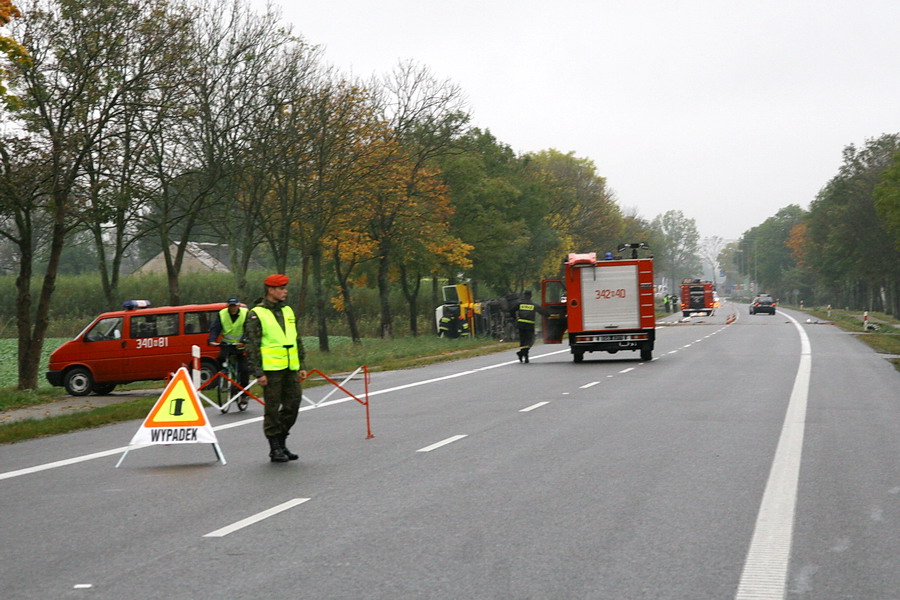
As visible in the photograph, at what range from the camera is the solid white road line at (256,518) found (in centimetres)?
784

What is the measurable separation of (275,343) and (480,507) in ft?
11.9

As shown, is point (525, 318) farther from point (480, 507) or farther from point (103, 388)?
point (480, 507)

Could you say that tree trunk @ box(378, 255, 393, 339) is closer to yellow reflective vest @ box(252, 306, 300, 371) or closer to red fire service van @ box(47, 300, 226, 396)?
red fire service van @ box(47, 300, 226, 396)

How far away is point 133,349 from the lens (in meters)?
24.4

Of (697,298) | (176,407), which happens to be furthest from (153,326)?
(697,298)

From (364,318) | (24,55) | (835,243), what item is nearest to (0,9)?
(24,55)

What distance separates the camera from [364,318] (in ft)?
230

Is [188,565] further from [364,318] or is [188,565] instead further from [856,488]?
[364,318]

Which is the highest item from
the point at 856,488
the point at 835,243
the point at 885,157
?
the point at 885,157

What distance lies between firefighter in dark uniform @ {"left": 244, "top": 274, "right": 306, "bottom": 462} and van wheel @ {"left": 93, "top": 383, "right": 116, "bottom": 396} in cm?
1396

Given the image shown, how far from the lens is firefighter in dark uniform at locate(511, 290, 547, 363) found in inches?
1209

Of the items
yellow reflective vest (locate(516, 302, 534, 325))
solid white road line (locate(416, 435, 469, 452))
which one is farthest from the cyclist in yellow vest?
yellow reflective vest (locate(516, 302, 534, 325))

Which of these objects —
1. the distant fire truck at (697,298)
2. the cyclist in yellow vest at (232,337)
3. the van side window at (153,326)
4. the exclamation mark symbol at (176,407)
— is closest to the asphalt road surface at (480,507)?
the exclamation mark symbol at (176,407)

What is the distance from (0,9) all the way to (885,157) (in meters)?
76.7
